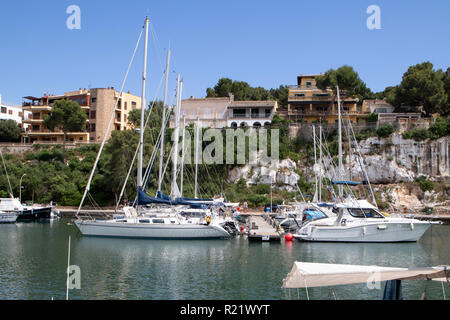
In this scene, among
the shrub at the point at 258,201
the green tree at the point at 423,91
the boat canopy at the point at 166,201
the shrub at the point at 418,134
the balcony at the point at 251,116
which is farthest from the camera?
the balcony at the point at 251,116

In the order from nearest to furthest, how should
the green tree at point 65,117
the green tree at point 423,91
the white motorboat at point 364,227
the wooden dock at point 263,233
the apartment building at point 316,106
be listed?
the white motorboat at point 364,227 < the wooden dock at point 263,233 < the green tree at point 423,91 < the apartment building at point 316,106 < the green tree at point 65,117

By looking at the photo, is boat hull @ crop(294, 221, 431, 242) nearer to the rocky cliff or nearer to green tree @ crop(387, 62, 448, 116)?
the rocky cliff

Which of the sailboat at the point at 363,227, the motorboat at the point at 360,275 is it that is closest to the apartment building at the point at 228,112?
the sailboat at the point at 363,227

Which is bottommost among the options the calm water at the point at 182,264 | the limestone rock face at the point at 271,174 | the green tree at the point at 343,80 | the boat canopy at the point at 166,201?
the calm water at the point at 182,264

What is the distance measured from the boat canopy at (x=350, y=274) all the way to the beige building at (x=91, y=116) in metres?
66.1

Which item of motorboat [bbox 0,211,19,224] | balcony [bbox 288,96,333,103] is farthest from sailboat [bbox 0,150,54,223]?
balcony [bbox 288,96,333,103]

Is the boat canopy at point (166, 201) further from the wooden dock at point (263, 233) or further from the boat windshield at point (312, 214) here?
the boat windshield at point (312, 214)

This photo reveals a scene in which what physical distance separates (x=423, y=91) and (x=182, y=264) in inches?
1915

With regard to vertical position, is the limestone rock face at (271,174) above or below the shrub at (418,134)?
below

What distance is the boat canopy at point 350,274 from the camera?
1144cm

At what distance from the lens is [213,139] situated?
62.8 metres

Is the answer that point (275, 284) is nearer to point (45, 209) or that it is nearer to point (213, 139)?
point (45, 209)

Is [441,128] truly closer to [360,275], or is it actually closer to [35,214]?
[35,214]
